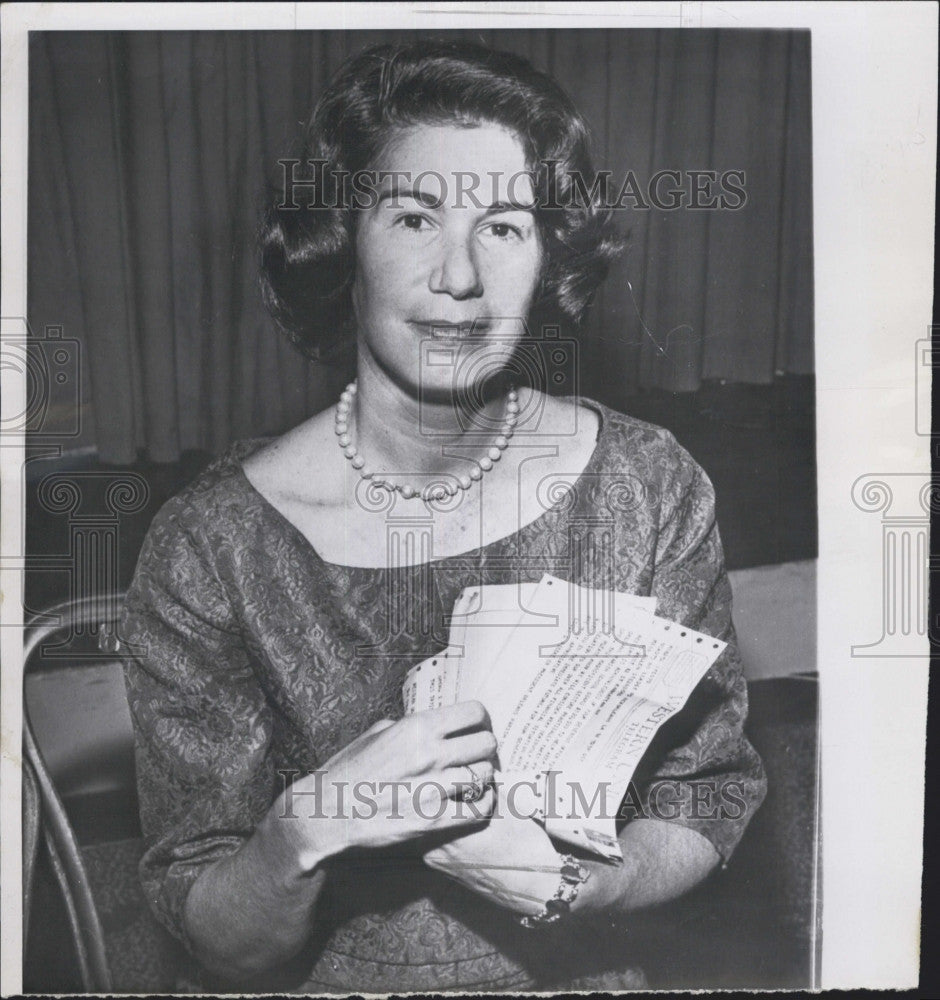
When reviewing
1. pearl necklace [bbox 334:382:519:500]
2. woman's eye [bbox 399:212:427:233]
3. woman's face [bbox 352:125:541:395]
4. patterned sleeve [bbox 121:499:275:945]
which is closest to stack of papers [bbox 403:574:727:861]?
pearl necklace [bbox 334:382:519:500]

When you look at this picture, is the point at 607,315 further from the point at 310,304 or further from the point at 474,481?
the point at 310,304

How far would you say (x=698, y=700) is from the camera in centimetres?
196

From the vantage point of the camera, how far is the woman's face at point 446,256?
1.90 meters

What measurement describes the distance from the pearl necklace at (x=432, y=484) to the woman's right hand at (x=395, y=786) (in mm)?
384

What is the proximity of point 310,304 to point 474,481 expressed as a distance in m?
0.44

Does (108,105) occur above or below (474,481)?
above

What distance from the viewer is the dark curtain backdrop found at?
196 cm

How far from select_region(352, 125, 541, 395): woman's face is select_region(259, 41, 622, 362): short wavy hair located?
0.09 ft

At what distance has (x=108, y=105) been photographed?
6.52 ft

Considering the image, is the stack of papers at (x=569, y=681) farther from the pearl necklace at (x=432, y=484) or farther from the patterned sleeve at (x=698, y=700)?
the pearl necklace at (x=432, y=484)

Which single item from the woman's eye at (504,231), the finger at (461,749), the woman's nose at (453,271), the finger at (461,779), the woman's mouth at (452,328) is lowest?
the finger at (461,779)

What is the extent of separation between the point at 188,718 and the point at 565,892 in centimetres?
74

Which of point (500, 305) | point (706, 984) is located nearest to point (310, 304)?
point (500, 305)

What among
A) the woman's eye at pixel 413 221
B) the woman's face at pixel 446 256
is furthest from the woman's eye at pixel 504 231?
the woman's eye at pixel 413 221
